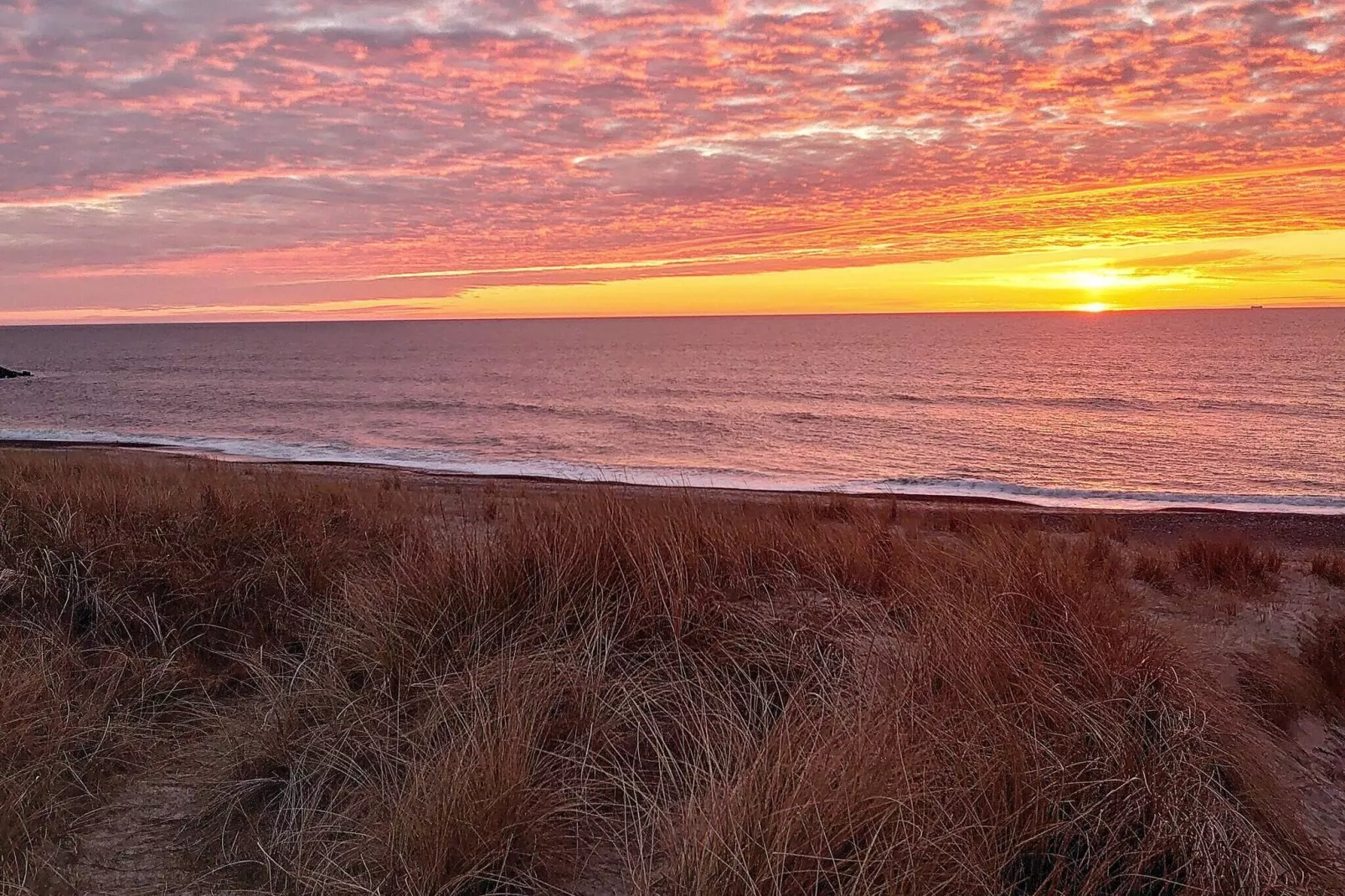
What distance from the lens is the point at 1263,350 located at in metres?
76.2

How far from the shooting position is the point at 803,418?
123ft

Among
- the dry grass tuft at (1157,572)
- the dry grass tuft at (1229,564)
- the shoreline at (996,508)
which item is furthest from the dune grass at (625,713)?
the shoreline at (996,508)

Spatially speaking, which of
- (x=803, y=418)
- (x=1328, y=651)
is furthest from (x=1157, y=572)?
(x=803, y=418)

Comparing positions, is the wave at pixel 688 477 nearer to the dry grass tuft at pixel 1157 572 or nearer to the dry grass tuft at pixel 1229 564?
the dry grass tuft at pixel 1157 572

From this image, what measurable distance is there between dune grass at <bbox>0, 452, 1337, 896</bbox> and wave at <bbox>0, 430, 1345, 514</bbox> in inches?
382

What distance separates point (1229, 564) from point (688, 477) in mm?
14774

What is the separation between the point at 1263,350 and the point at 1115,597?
86.1 metres

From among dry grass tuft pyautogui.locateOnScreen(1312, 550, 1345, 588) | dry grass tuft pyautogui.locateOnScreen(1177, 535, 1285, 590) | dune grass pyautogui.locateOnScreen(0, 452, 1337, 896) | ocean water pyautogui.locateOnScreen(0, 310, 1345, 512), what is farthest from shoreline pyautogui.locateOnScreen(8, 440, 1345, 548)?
dune grass pyautogui.locateOnScreen(0, 452, 1337, 896)

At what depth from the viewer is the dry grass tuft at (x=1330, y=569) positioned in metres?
9.69

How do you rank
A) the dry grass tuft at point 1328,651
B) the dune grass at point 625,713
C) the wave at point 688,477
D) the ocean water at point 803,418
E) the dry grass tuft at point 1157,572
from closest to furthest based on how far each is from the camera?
the dune grass at point 625,713
the dry grass tuft at point 1328,651
the dry grass tuft at point 1157,572
the wave at point 688,477
the ocean water at point 803,418

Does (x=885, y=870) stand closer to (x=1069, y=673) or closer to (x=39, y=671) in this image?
(x=1069, y=673)

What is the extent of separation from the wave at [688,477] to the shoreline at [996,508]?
1.37 feet

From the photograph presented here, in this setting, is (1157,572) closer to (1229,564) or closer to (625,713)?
(1229,564)

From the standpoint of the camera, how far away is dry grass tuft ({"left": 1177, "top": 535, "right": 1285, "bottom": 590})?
30.8 ft
